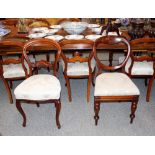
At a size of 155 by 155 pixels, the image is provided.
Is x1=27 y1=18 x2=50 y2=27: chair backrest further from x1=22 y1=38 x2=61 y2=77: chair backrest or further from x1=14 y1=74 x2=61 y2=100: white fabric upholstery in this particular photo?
x1=14 y1=74 x2=61 y2=100: white fabric upholstery

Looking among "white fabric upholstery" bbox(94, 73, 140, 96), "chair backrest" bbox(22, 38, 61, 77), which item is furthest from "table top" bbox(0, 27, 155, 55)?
"white fabric upholstery" bbox(94, 73, 140, 96)

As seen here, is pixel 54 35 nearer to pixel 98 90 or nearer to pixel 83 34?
pixel 83 34

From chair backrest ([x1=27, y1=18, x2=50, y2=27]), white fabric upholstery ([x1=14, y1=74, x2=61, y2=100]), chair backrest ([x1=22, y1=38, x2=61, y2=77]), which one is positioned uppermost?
chair backrest ([x1=27, y1=18, x2=50, y2=27])

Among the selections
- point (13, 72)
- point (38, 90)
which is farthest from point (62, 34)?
point (38, 90)

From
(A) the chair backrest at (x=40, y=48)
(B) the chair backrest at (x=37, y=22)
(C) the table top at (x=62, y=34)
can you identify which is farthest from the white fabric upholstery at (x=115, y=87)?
(B) the chair backrest at (x=37, y=22)

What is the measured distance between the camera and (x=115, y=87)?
1.92 metres

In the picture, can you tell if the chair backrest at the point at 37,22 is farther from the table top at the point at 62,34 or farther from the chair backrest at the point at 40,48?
the chair backrest at the point at 40,48

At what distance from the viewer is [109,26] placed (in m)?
2.56

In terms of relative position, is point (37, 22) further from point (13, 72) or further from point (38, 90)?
point (38, 90)

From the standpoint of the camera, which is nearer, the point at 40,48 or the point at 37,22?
the point at 40,48

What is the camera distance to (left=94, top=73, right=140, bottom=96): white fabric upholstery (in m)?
1.89

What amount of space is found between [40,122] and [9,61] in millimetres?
767
